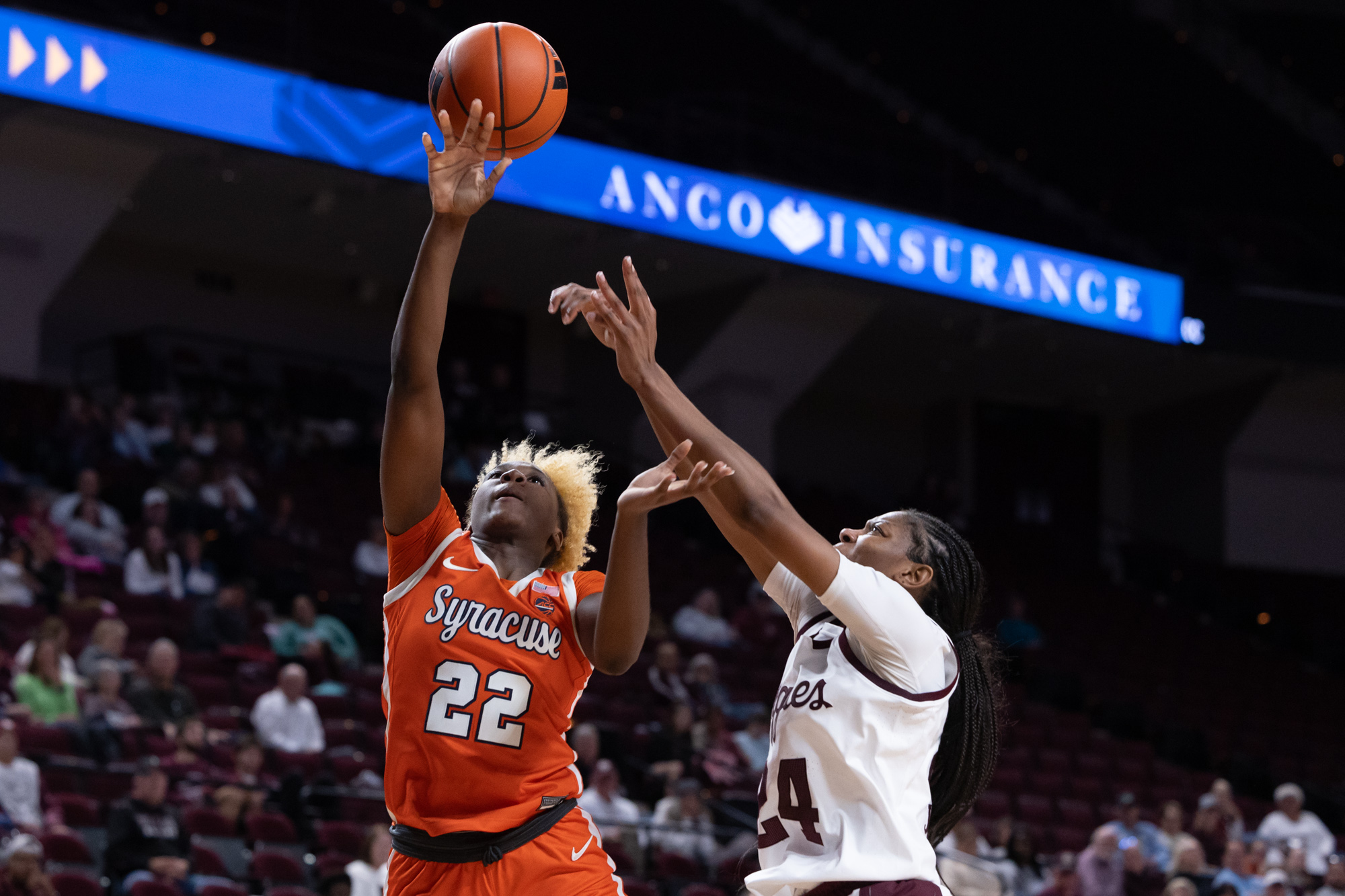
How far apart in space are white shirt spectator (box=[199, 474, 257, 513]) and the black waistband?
26.1ft

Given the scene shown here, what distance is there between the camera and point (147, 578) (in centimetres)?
981

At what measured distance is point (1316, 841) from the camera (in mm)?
11203

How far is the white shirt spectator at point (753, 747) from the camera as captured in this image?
32.4ft

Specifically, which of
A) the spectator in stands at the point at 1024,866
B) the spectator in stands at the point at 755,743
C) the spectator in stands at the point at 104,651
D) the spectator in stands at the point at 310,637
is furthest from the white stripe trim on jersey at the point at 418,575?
the spectator in stands at the point at 1024,866

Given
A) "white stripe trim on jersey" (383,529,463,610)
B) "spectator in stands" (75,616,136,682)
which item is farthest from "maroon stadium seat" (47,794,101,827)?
"white stripe trim on jersey" (383,529,463,610)

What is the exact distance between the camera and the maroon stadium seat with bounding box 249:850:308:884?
7.14 m

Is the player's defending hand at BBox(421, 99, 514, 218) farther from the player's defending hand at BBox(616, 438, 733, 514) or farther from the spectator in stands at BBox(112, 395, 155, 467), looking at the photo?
the spectator in stands at BBox(112, 395, 155, 467)

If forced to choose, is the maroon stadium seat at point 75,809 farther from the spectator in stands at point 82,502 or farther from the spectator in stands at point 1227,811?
the spectator in stands at point 1227,811

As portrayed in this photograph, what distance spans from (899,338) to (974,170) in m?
2.50

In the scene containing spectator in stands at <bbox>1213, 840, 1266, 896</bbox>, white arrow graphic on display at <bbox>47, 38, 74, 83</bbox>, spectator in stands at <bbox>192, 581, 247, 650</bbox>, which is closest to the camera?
spectator in stands at <bbox>192, 581, 247, 650</bbox>

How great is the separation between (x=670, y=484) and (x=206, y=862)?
4.79 m

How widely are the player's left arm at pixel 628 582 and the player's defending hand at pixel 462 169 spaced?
654 millimetres

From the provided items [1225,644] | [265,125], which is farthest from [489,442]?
[1225,644]

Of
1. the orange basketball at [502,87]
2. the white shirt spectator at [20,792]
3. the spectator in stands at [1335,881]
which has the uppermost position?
the orange basketball at [502,87]
